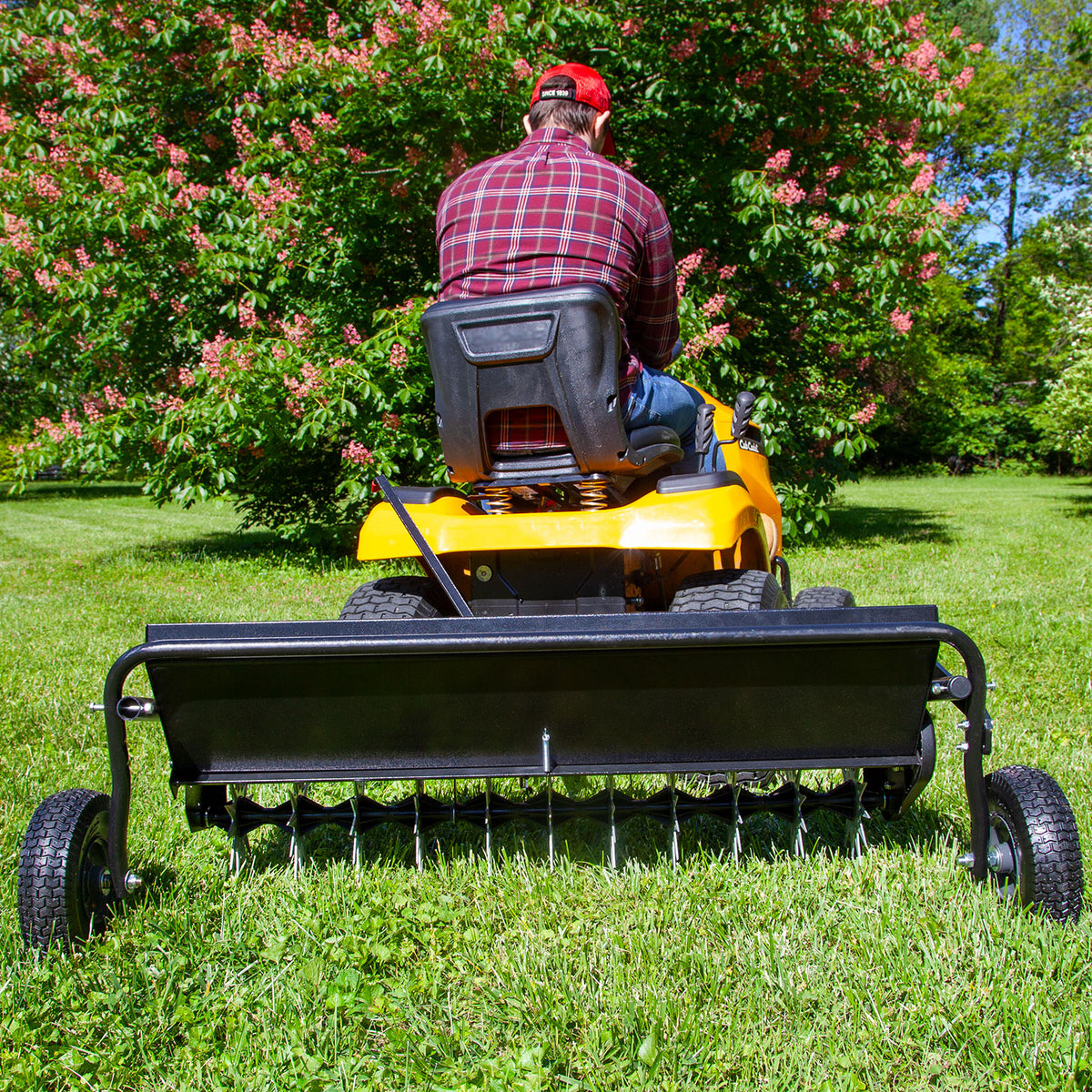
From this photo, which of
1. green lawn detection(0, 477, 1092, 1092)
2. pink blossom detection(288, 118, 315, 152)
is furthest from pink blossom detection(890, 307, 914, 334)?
green lawn detection(0, 477, 1092, 1092)

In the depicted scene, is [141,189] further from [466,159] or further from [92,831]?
[92,831]

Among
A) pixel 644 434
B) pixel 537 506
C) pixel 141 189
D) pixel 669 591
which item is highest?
pixel 141 189

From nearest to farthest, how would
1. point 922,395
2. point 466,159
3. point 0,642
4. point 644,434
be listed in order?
point 644,434, point 0,642, point 466,159, point 922,395

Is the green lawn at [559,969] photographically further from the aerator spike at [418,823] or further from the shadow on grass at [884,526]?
the shadow on grass at [884,526]

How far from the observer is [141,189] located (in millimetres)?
7477

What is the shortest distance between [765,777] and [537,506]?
107cm

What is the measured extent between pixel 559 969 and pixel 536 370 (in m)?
1.34

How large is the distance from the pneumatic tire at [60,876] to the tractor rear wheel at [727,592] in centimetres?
143

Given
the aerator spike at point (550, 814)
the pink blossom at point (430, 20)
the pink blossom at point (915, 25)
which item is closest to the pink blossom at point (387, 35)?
the pink blossom at point (430, 20)

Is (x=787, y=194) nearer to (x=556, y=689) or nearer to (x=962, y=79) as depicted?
(x=962, y=79)

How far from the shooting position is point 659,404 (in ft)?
8.83

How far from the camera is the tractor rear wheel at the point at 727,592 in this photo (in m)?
2.43

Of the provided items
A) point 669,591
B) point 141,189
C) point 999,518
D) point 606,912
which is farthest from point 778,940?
point 999,518

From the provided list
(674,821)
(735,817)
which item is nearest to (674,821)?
(674,821)
